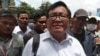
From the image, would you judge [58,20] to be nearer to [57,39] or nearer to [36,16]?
[57,39]

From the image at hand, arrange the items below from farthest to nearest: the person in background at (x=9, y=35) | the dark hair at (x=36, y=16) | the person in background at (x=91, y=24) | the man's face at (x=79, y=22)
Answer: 1. the person in background at (x=91, y=24)
2. the dark hair at (x=36, y=16)
3. the man's face at (x=79, y=22)
4. the person in background at (x=9, y=35)

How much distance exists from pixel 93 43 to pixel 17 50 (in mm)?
1562

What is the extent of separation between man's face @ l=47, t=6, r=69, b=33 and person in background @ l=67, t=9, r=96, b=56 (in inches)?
57.6

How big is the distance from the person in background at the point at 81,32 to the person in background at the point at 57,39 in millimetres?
1364

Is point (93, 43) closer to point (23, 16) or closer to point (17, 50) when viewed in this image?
point (17, 50)

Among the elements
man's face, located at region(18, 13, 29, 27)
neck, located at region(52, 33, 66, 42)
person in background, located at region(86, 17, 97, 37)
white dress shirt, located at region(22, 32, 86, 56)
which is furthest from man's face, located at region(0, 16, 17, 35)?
person in background, located at region(86, 17, 97, 37)

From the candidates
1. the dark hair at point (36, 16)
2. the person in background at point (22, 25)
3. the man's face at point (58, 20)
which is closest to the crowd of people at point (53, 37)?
the man's face at point (58, 20)

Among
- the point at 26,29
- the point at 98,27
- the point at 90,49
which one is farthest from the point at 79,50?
the point at 98,27

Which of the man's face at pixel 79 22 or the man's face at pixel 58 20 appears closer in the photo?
the man's face at pixel 58 20

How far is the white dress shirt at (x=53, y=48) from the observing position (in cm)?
320

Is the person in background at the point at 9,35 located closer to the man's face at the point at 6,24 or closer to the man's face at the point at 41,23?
the man's face at the point at 6,24

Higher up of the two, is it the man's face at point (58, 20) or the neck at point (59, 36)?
the man's face at point (58, 20)

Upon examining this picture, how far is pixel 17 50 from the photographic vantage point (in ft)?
12.8

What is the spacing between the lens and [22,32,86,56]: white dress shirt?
10.5ft
